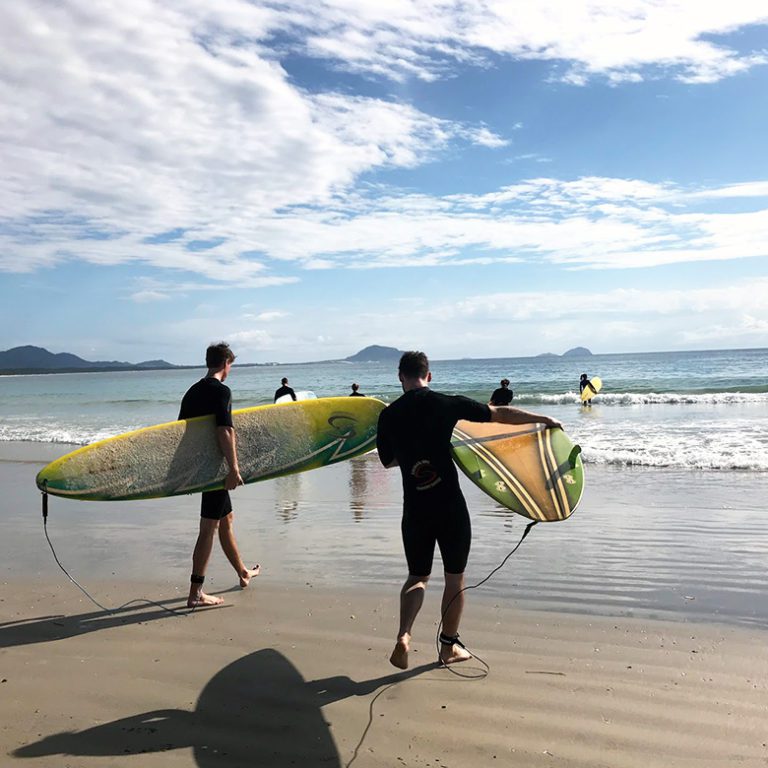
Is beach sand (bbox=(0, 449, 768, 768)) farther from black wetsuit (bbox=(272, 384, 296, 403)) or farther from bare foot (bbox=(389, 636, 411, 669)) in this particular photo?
black wetsuit (bbox=(272, 384, 296, 403))

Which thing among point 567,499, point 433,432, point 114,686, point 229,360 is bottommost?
point 114,686

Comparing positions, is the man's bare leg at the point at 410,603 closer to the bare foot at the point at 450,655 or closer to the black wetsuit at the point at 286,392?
the bare foot at the point at 450,655

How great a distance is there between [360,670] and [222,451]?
1675mm

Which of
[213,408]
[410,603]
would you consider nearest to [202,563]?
[213,408]

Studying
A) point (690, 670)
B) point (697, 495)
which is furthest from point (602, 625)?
point (697, 495)

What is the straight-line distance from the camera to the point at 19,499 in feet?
27.4

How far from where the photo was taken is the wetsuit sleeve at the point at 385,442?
3.38 m

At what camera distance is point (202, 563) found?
429 centimetres

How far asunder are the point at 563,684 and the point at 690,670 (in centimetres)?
64

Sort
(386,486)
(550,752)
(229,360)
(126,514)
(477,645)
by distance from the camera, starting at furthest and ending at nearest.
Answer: (386,486), (126,514), (229,360), (477,645), (550,752)

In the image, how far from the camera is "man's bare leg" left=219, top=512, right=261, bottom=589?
449 cm

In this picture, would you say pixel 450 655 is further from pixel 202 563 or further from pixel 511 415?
pixel 202 563

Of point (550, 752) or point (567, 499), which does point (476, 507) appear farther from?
point (550, 752)

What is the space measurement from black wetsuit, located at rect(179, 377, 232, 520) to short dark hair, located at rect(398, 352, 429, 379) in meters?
1.37
